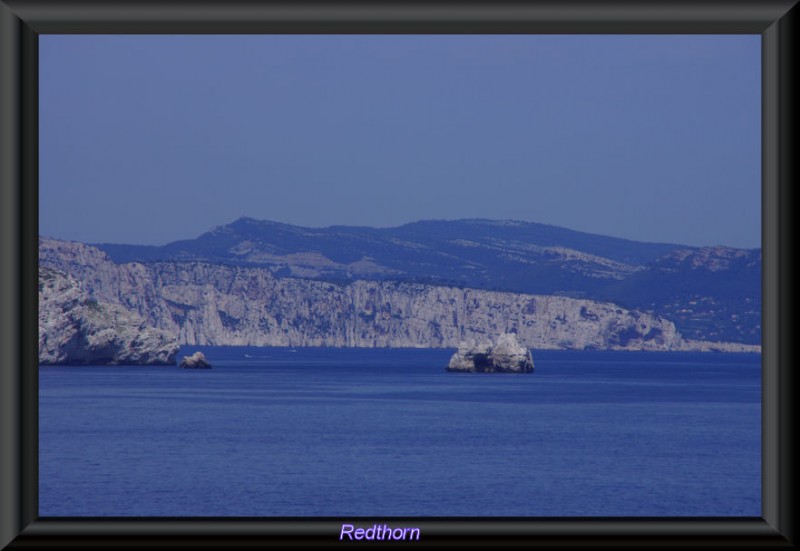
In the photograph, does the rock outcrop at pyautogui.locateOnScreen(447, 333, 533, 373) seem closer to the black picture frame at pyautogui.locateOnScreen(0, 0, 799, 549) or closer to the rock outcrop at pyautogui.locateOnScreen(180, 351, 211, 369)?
the rock outcrop at pyautogui.locateOnScreen(180, 351, 211, 369)

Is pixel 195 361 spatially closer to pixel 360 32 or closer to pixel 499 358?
pixel 499 358

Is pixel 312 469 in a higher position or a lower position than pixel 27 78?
lower

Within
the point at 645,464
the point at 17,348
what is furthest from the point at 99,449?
the point at 17,348

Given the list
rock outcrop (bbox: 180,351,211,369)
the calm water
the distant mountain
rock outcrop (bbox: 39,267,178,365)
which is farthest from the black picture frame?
the distant mountain

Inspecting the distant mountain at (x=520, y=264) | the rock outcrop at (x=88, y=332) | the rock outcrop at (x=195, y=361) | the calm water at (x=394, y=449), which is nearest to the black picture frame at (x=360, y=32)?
the calm water at (x=394, y=449)

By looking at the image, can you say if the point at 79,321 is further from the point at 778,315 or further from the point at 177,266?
the point at 177,266

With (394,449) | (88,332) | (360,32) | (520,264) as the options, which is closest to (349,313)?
(520,264)

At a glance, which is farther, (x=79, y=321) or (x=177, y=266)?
(x=177, y=266)
